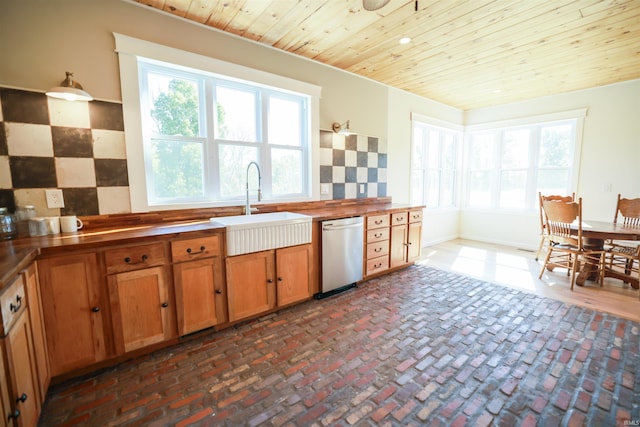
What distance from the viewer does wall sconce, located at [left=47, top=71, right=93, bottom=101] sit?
5.75 feet

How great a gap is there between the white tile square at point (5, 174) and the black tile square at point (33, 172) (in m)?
0.02

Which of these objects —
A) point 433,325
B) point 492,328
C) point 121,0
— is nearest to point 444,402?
point 433,325

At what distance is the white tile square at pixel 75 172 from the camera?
196cm

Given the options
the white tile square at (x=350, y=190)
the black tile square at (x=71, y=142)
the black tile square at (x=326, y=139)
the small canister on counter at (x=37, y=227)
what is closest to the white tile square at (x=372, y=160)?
the white tile square at (x=350, y=190)

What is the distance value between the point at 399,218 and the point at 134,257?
111 inches

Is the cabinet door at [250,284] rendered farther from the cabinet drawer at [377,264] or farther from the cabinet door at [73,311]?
the cabinet drawer at [377,264]

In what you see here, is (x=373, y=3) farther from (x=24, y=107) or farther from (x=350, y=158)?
(x=24, y=107)

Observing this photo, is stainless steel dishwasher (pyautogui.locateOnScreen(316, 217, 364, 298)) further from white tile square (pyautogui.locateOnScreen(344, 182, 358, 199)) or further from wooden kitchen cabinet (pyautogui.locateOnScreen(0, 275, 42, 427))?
wooden kitchen cabinet (pyautogui.locateOnScreen(0, 275, 42, 427))

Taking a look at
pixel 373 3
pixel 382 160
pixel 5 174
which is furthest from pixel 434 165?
pixel 5 174

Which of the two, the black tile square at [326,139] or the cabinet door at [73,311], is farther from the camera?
the black tile square at [326,139]

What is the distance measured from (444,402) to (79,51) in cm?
331

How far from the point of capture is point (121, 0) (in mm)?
2082

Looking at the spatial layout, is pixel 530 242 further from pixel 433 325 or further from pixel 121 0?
pixel 121 0

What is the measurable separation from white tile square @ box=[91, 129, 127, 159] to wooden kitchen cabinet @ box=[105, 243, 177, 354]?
0.83m
